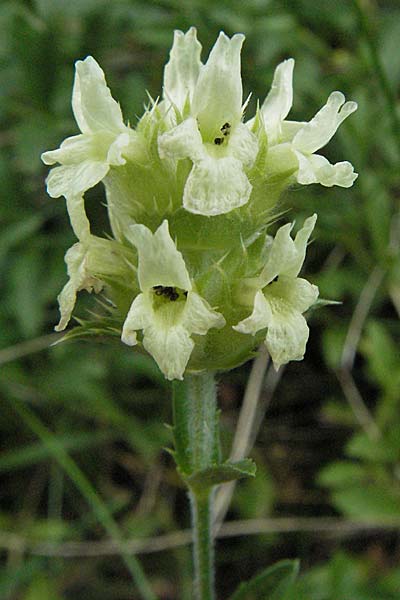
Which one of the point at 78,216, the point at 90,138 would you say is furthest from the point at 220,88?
the point at 78,216

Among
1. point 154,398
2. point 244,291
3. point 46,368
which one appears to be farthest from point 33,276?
point 244,291

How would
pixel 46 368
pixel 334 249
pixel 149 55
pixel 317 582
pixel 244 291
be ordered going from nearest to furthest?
pixel 244 291 → pixel 317 582 → pixel 46 368 → pixel 334 249 → pixel 149 55

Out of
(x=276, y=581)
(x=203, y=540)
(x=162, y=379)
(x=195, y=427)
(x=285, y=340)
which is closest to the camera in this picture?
(x=285, y=340)

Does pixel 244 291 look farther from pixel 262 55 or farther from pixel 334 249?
pixel 334 249

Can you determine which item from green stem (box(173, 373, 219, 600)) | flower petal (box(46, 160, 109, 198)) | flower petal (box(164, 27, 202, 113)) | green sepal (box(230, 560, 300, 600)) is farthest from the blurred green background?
flower petal (box(46, 160, 109, 198))

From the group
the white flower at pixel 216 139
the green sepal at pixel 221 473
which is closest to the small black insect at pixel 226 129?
the white flower at pixel 216 139

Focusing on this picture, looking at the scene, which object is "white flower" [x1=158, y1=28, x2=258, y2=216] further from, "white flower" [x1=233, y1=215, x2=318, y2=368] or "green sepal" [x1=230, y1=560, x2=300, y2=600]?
"green sepal" [x1=230, y1=560, x2=300, y2=600]

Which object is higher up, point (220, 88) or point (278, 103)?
point (220, 88)

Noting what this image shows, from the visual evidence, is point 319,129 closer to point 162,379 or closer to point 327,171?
point 327,171
